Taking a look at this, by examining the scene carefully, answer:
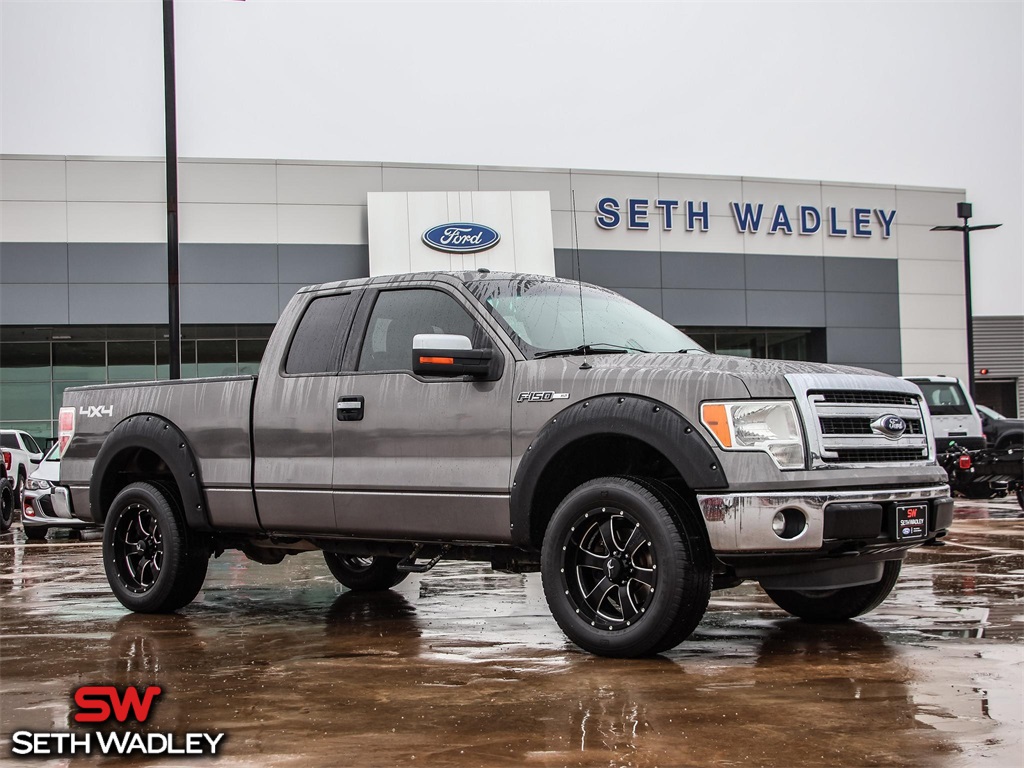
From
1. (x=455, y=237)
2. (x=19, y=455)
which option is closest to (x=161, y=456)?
(x=19, y=455)

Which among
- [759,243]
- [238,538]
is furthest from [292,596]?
[759,243]

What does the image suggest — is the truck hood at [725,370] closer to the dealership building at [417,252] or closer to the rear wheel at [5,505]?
the rear wheel at [5,505]

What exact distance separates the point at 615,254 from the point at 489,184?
4.13 m

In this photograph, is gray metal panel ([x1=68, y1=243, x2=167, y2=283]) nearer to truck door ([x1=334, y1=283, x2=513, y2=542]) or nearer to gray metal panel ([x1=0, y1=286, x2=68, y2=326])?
gray metal panel ([x1=0, y1=286, x2=68, y2=326])

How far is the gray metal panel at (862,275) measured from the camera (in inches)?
1463

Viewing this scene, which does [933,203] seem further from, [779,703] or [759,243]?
[779,703]

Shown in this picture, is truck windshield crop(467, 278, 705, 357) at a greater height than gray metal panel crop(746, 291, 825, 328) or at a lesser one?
lesser

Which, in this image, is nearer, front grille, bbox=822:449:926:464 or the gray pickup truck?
the gray pickup truck

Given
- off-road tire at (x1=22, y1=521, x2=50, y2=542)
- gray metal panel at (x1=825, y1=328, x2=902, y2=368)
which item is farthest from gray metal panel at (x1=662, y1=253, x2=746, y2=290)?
off-road tire at (x1=22, y1=521, x2=50, y2=542)

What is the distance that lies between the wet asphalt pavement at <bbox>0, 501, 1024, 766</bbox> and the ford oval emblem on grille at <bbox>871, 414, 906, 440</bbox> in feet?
3.69

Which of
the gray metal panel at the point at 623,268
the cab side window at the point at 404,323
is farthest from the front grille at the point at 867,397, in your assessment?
the gray metal panel at the point at 623,268

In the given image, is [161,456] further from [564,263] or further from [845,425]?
[564,263]

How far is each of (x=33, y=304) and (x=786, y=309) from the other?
21.2m

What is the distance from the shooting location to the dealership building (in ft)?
105
